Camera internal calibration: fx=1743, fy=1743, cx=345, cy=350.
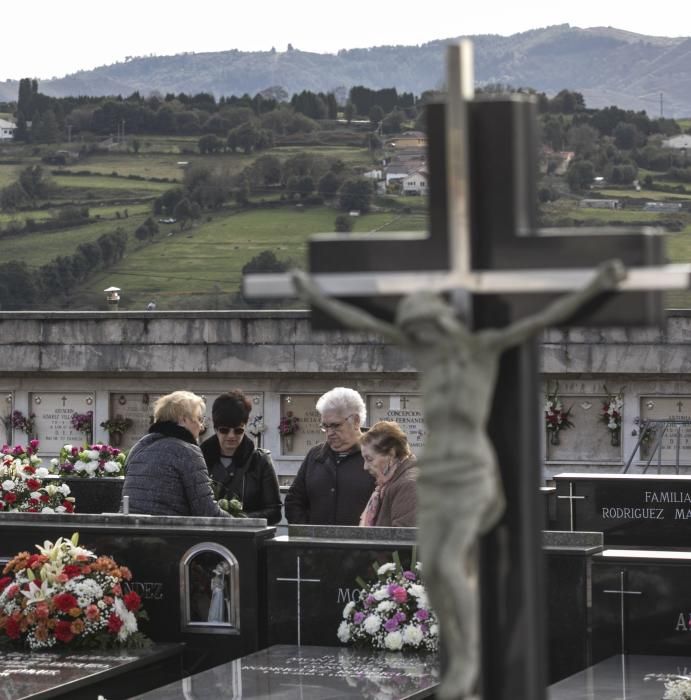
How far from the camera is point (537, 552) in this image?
2869 mm

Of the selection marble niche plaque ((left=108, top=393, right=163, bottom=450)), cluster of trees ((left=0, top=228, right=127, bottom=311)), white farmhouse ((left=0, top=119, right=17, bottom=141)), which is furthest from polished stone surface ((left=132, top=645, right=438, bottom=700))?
white farmhouse ((left=0, top=119, right=17, bottom=141))

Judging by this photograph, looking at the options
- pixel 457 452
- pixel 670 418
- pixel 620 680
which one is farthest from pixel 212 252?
pixel 457 452

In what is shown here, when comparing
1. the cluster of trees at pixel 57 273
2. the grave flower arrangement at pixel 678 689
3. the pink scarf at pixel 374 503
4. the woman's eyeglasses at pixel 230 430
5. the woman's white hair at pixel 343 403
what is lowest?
the grave flower arrangement at pixel 678 689

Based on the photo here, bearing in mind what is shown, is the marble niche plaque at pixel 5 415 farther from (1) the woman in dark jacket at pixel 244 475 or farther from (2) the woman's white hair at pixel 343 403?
(2) the woman's white hair at pixel 343 403

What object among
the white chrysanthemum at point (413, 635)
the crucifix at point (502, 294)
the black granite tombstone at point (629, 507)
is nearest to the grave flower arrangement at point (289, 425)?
the black granite tombstone at point (629, 507)

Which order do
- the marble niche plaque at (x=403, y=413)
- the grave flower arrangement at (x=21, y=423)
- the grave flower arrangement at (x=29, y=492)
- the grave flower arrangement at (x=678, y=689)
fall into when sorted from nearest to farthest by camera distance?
the grave flower arrangement at (x=678, y=689), the grave flower arrangement at (x=29, y=492), the marble niche plaque at (x=403, y=413), the grave flower arrangement at (x=21, y=423)

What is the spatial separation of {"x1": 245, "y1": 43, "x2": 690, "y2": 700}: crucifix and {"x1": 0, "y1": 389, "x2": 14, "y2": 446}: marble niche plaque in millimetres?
16481

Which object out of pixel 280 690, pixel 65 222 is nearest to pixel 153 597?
pixel 280 690

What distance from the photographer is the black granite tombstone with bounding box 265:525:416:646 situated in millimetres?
7777

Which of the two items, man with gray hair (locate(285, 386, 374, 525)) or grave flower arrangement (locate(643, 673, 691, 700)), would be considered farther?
man with gray hair (locate(285, 386, 374, 525))

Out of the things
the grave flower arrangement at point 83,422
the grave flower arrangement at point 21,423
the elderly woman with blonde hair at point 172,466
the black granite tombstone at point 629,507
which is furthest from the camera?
the grave flower arrangement at point 21,423

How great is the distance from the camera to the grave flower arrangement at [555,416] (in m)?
17.3

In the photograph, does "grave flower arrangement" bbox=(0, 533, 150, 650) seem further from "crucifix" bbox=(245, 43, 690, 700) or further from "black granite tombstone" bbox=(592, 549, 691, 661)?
"crucifix" bbox=(245, 43, 690, 700)

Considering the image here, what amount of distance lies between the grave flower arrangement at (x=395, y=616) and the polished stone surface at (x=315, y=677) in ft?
0.19
